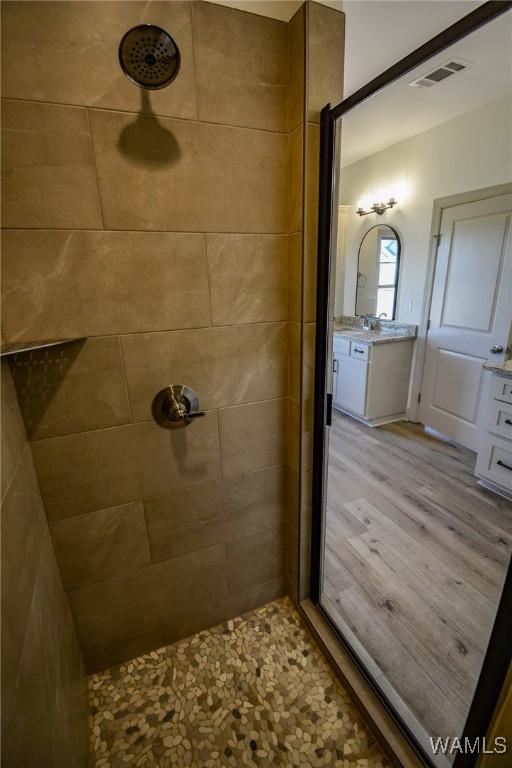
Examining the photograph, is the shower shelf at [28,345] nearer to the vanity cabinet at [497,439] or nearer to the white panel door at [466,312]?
the vanity cabinet at [497,439]

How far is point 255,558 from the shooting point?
1.53m

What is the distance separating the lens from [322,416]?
1.32 m

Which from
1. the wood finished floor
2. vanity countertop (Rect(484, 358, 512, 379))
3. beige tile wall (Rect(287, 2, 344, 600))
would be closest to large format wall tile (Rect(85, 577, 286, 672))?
the wood finished floor

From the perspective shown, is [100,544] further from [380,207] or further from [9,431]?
[380,207]

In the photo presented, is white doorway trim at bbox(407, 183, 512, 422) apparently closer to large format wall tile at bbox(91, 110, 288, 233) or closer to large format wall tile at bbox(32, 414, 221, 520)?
large format wall tile at bbox(91, 110, 288, 233)

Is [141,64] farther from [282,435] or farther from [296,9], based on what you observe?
[282,435]

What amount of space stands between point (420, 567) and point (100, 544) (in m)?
1.63

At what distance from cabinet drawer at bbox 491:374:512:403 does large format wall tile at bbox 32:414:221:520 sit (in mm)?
1948

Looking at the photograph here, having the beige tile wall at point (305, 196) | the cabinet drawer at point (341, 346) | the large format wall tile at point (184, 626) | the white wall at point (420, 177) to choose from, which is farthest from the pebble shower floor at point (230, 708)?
the white wall at point (420, 177)

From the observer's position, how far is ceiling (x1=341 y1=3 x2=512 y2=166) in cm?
186

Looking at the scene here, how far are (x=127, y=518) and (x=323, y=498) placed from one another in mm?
789

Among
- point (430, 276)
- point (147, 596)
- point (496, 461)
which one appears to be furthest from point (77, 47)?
point (430, 276)

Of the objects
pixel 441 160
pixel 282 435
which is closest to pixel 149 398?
pixel 282 435

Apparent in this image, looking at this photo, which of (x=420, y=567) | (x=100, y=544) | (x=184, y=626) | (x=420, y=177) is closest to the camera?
(x=100, y=544)
